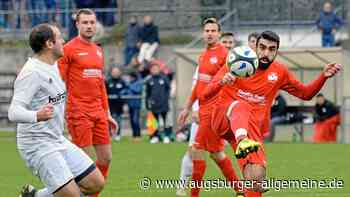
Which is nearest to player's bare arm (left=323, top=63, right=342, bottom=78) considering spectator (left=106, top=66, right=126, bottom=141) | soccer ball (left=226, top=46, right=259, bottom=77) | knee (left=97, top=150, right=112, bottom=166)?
soccer ball (left=226, top=46, right=259, bottom=77)

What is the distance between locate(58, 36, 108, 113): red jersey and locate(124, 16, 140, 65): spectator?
17.1m

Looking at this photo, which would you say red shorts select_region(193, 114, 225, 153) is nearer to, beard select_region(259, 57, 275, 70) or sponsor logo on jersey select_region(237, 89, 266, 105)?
sponsor logo on jersey select_region(237, 89, 266, 105)

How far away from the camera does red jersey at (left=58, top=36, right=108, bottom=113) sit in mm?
13070

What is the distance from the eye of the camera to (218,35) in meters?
14.2

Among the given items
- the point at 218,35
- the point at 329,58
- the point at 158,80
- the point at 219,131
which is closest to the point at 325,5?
the point at 329,58

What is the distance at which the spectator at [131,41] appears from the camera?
3033 cm

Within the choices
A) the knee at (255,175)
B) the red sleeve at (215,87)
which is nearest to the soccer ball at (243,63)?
the red sleeve at (215,87)

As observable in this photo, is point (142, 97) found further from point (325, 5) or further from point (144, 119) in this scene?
point (325, 5)

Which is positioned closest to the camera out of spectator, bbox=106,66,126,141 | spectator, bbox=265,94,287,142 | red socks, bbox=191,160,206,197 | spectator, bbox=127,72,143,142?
red socks, bbox=191,160,206,197

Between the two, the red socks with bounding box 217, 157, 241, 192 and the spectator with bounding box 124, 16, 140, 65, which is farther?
the spectator with bounding box 124, 16, 140, 65

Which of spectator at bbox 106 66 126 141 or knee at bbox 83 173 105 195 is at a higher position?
knee at bbox 83 173 105 195

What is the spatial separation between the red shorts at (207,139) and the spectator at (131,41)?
17.0 meters

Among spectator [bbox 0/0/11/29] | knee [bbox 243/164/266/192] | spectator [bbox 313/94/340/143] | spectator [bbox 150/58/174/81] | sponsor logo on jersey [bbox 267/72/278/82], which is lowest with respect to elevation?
spectator [bbox 313/94/340/143]

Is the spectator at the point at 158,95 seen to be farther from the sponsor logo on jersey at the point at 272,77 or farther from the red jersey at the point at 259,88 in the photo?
the sponsor logo on jersey at the point at 272,77
